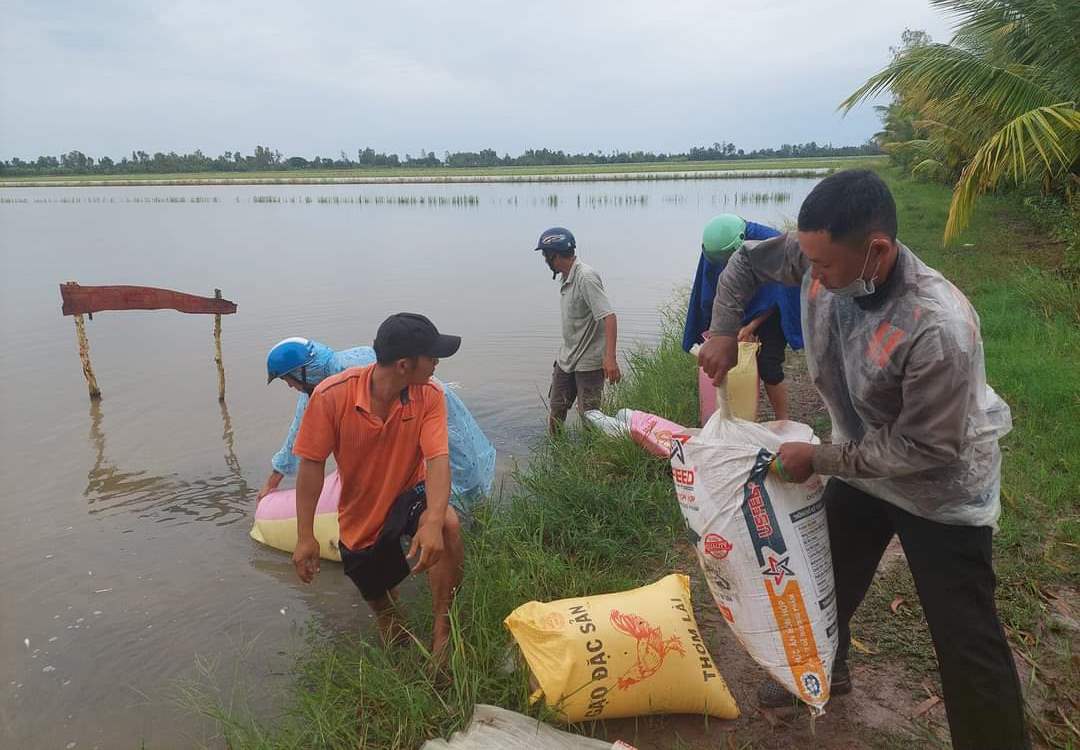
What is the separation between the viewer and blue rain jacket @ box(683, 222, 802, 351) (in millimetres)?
3932

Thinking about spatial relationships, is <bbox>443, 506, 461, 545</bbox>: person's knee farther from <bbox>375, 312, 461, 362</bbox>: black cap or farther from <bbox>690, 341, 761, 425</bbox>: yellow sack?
<bbox>690, 341, 761, 425</bbox>: yellow sack

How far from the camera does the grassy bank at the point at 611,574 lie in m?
2.34

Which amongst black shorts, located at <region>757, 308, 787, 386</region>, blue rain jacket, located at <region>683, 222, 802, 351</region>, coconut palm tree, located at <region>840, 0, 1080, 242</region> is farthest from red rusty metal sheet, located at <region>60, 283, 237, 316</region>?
coconut palm tree, located at <region>840, 0, 1080, 242</region>

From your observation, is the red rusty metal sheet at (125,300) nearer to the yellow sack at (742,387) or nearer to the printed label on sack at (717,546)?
the yellow sack at (742,387)

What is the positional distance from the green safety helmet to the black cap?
6.32ft

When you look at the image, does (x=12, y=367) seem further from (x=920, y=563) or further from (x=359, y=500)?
(x=920, y=563)

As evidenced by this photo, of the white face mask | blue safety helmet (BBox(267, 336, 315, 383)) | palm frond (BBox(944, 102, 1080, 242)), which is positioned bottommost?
blue safety helmet (BBox(267, 336, 315, 383))

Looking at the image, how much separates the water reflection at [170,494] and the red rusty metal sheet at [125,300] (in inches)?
64.2

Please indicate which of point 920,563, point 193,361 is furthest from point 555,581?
point 193,361

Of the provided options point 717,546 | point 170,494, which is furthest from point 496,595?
point 170,494

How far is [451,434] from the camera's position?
376 cm

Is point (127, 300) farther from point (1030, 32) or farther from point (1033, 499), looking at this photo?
point (1030, 32)

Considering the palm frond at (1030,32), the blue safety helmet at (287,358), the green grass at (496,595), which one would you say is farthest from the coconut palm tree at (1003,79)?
the blue safety helmet at (287,358)

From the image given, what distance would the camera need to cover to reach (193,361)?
901 cm
